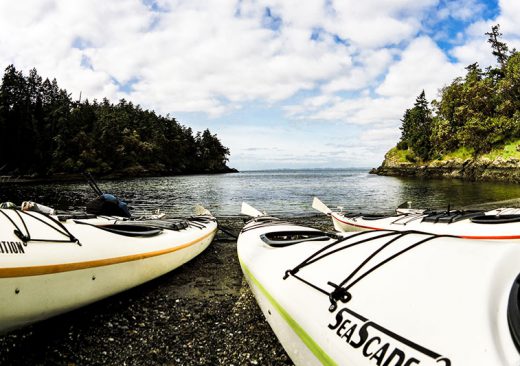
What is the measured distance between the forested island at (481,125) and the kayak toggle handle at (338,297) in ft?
133

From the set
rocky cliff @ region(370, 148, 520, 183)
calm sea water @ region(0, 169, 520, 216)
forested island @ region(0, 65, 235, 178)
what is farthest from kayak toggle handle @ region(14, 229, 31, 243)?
forested island @ region(0, 65, 235, 178)

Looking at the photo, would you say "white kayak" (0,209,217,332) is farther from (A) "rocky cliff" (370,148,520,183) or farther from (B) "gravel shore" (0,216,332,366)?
(A) "rocky cliff" (370,148,520,183)

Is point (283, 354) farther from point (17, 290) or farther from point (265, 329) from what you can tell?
point (17, 290)

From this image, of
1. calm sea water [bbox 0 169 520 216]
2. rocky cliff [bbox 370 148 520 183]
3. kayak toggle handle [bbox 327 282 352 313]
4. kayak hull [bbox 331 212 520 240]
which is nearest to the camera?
kayak toggle handle [bbox 327 282 352 313]

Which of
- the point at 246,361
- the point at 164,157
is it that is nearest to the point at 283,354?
the point at 246,361

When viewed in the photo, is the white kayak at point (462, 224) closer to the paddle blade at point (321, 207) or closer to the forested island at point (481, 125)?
the paddle blade at point (321, 207)

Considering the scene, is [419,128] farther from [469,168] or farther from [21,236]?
[21,236]

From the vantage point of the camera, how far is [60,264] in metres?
3.32

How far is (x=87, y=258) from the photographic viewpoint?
3.71m

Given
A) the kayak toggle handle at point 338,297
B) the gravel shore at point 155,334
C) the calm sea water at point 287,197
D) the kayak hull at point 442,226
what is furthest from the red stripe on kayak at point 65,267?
the calm sea water at point 287,197

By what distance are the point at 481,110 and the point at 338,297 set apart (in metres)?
53.6

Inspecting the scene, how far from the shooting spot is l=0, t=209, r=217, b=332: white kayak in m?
2.92

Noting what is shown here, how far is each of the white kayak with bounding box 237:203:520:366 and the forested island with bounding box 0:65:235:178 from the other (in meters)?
64.8

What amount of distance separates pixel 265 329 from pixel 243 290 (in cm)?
143
